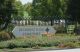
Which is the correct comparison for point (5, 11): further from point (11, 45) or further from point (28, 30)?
point (11, 45)

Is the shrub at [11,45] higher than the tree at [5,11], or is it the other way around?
the tree at [5,11]

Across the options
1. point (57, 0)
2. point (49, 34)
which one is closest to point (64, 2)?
point (57, 0)

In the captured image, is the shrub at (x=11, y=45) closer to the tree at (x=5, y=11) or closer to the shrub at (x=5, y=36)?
the shrub at (x=5, y=36)

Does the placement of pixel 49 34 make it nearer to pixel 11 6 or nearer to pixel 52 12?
pixel 11 6

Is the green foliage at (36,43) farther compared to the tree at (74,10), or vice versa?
the tree at (74,10)

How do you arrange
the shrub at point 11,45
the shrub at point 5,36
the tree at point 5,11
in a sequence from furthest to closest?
the tree at point 5,11 → the shrub at point 5,36 → the shrub at point 11,45

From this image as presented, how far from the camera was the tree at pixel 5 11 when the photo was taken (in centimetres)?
3593

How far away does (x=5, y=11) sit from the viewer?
36312 millimetres

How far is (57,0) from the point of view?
2050 inches

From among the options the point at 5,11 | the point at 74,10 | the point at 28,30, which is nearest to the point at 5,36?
the point at 28,30

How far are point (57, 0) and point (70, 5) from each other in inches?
297

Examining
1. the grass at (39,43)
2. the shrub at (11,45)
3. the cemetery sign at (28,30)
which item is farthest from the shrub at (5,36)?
the shrub at (11,45)

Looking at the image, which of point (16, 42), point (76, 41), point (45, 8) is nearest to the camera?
point (16, 42)

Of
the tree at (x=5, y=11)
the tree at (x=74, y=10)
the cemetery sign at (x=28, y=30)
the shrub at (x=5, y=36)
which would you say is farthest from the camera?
the tree at (x=74, y=10)
